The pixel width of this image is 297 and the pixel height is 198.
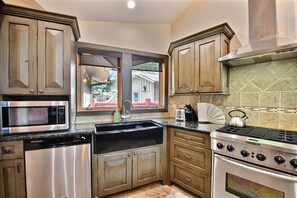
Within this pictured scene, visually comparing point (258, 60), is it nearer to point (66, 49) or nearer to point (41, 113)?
point (66, 49)

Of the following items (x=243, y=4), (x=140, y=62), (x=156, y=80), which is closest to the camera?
(x=243, y=4)

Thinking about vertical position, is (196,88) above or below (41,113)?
above

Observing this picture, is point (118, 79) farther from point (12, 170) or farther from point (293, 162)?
point (293, 162)

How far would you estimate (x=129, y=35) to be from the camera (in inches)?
124

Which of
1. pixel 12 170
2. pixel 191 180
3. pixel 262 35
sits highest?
pixel 262 35

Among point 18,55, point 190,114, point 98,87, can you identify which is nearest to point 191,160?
point 190,114

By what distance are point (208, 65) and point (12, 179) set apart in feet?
8.96

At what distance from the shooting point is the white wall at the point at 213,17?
2459 millimetres

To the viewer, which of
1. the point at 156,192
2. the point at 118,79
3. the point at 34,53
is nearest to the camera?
the point at 34,53

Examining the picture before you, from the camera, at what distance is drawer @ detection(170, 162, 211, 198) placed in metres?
2.13

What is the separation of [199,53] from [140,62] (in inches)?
46.5

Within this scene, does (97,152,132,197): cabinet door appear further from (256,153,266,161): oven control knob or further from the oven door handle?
(256,153,266,161): oven control knob

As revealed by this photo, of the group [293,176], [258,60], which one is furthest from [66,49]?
[293,176]

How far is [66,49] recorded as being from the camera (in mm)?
2082
